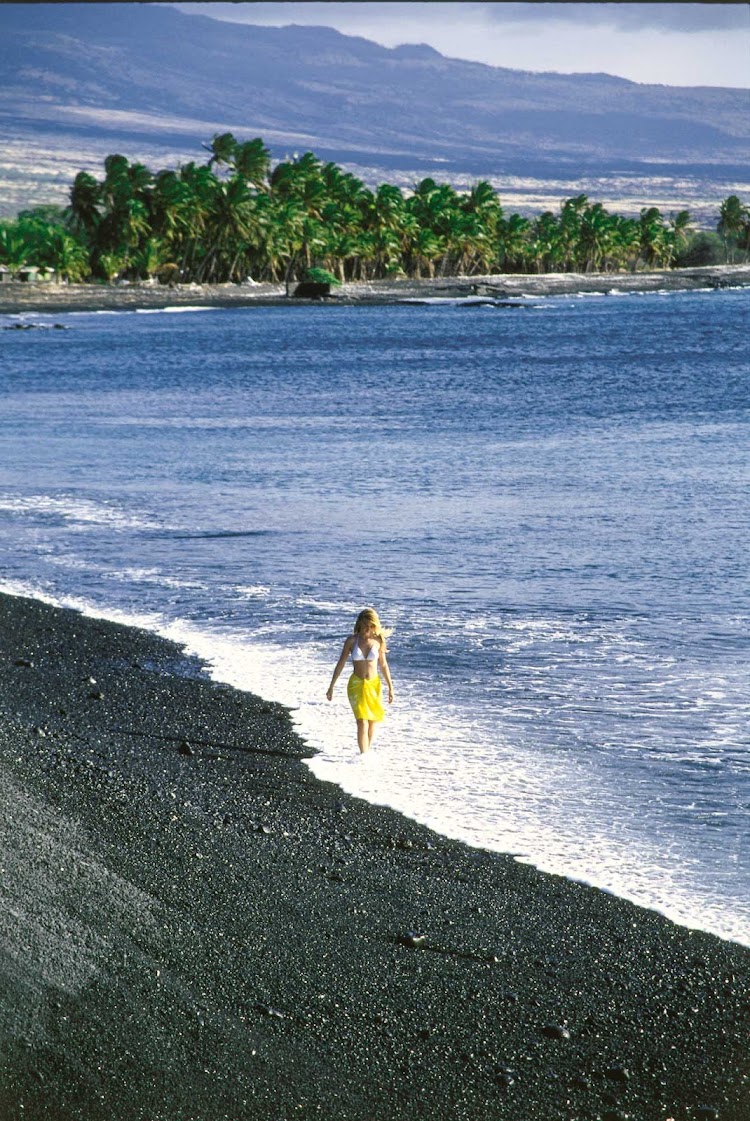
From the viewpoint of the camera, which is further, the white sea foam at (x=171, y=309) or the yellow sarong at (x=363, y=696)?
the white sea foam at (x=171, y=309)

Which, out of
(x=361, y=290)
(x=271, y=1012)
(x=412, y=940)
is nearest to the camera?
(x=271, y=1012)

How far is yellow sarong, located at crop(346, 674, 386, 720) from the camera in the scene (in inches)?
403

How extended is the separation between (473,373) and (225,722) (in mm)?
49539

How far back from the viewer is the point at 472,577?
17438 mm

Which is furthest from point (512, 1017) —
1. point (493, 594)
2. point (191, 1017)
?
point (493, 594)

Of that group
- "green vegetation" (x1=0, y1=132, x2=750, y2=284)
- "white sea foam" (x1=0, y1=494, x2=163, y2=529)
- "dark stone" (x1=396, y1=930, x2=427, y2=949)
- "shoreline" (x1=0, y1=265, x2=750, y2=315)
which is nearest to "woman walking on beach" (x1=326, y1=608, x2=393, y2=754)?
"dark stone" (x1=396, y1=930, x2=427, y2=949)

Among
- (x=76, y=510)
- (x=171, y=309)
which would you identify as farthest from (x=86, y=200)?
(x=76, y=510)

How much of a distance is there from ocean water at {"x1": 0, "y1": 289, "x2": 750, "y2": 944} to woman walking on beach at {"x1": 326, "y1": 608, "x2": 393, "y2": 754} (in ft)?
0.86

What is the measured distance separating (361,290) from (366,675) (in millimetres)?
128067

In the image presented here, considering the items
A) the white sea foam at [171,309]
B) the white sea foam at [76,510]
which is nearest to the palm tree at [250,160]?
the white sea foam at [171,309]

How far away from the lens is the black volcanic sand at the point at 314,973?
5699mm

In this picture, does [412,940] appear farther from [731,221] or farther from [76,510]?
[731,221]

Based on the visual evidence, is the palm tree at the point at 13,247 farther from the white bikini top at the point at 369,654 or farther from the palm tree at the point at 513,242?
the white bikini top at the point at 369,654

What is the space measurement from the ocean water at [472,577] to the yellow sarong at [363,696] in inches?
13.5
